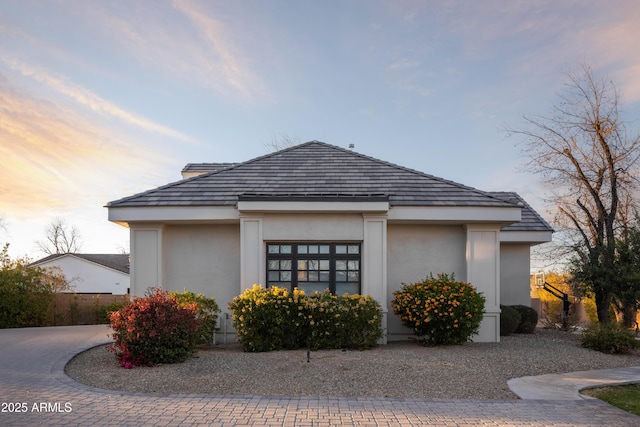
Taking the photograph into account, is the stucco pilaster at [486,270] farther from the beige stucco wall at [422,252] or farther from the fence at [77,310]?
the fence at [77,310]

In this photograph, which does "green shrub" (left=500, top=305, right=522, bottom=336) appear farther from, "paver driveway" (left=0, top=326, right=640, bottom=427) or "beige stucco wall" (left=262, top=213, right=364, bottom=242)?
"paver driveway" (left=0, top=326, right=640, bottom=427)

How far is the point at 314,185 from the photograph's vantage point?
41.0 feet

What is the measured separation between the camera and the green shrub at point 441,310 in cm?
1059

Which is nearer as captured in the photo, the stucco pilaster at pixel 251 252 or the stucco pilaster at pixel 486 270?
the stucco pilaster at pixel 251 252

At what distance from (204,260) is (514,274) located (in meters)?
10.9

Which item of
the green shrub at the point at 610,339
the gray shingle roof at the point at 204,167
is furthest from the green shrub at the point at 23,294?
the green shrub at the point at 610,339

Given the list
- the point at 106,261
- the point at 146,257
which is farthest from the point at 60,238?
the point at 146,257

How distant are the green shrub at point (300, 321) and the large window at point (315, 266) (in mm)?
1116

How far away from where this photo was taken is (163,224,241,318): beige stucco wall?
12.2 m

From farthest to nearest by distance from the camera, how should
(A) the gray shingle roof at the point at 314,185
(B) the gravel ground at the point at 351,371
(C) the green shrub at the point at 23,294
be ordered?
(C) the green shrub at the point at 23,294 → (A) the gray shingle roof at the point at 314,185 → (B) the gravel ground at the point at 351,371

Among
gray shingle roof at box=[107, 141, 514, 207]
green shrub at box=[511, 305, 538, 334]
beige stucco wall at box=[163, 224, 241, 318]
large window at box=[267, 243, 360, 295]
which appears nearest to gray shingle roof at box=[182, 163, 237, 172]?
gray shingle roof at box=[107, 141, 514, 207]

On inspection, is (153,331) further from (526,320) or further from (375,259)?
(526,320)

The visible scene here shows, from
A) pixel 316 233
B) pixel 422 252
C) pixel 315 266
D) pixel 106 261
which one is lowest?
pixel 106 261

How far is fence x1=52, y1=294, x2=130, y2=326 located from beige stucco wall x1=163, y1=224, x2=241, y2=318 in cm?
748
